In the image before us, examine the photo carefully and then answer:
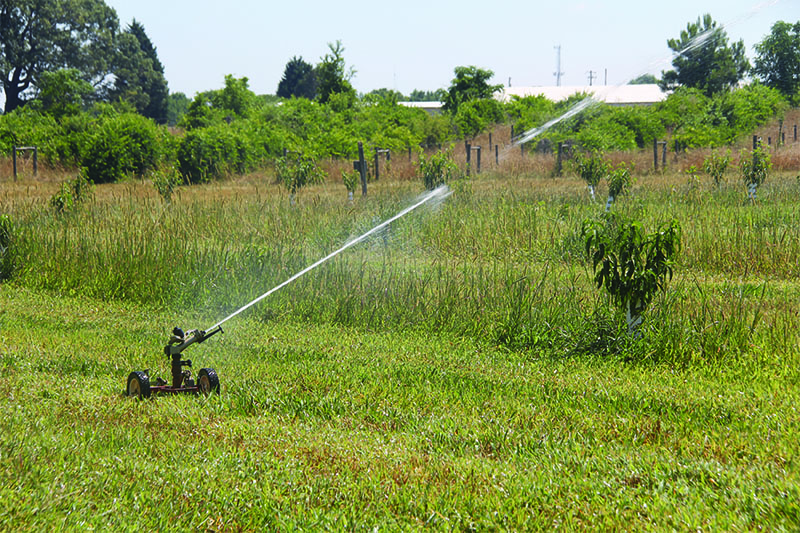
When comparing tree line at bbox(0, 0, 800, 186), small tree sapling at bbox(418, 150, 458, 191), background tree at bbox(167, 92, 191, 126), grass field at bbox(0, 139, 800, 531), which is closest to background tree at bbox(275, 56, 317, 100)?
background tree at bbox(167, 92, 191, 126)

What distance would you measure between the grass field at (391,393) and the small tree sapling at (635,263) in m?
0.23

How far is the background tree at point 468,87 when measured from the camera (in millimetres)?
41000

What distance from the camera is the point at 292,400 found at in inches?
189

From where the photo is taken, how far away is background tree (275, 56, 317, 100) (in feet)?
260

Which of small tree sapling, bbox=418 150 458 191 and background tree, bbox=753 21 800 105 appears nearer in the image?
background tree, bbox=753 21 800 105

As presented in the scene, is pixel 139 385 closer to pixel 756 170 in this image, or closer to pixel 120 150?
pixel 756 170

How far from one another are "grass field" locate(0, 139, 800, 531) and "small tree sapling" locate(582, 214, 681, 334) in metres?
0.23

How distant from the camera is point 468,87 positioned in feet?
135

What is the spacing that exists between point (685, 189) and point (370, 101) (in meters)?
28.9

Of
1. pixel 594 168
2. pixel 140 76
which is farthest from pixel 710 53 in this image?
pixel 140 76

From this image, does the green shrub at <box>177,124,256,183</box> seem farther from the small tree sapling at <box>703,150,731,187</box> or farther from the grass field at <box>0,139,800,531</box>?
the grass field at <box>0,139,800,531</box>

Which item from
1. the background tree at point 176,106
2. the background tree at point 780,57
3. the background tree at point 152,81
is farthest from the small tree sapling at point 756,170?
the background tree at point 176,106

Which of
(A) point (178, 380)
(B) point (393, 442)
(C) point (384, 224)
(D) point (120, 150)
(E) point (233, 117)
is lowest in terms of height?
(B) point (393, 442)

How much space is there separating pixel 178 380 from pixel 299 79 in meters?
77.8
